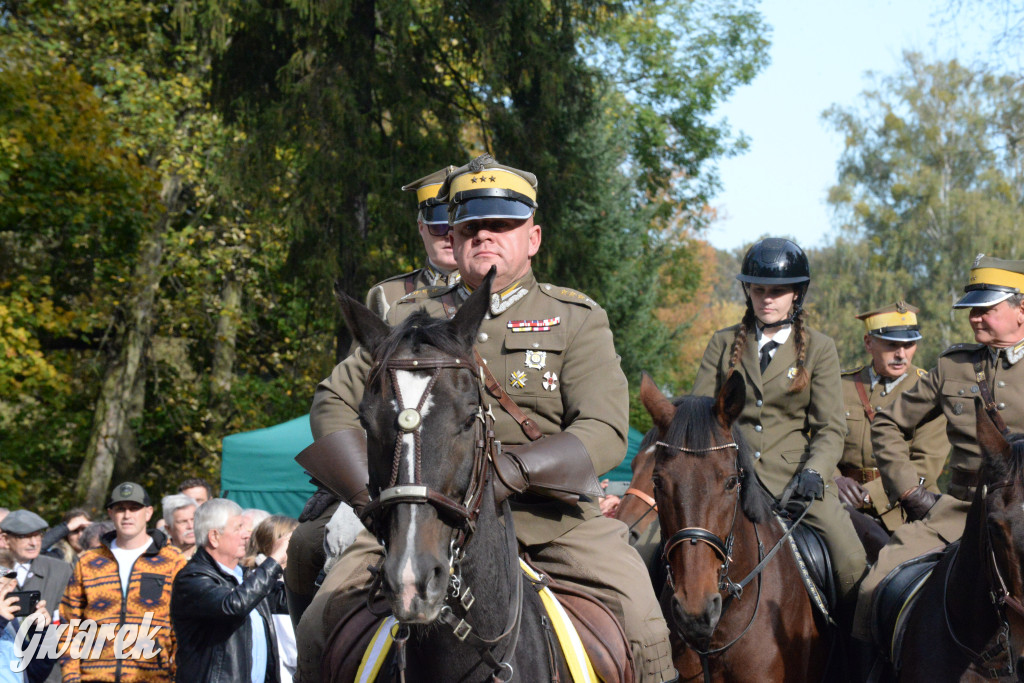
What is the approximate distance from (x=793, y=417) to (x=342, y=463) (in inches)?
167

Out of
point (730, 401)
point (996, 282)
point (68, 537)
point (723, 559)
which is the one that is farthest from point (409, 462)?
point (68, 537)

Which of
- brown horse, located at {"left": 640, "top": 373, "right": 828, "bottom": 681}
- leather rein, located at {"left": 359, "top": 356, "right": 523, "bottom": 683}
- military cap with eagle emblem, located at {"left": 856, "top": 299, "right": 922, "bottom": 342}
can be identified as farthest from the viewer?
military cap with eagle emblem, located at {"left": 856, "top": 299, "right": 922, "bottom": 342}

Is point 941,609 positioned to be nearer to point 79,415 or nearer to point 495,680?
point 495,680

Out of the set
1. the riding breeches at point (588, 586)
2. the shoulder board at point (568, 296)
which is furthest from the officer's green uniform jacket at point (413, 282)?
the riding breeches at point (588, 586)

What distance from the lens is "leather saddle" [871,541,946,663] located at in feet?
19.3

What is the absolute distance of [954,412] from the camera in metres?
6.18

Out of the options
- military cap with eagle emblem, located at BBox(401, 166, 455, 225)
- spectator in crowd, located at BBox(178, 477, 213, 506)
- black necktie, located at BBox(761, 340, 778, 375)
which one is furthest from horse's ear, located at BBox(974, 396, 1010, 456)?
spectator in crowd, located at BBox(178, 477, 213, 506)

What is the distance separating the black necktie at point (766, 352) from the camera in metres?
7.20

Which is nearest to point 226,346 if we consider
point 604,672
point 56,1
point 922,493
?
point 56,1

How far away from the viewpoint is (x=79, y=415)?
79.8ft

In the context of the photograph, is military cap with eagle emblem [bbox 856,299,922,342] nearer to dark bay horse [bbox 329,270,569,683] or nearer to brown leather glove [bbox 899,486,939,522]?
brown leather glove [bbox 899,486,939,522]

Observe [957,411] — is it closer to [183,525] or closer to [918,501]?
[918,501]

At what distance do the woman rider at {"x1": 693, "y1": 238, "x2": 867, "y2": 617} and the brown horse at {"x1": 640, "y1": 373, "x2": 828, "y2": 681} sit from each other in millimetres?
449

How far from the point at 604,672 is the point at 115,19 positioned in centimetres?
2292
